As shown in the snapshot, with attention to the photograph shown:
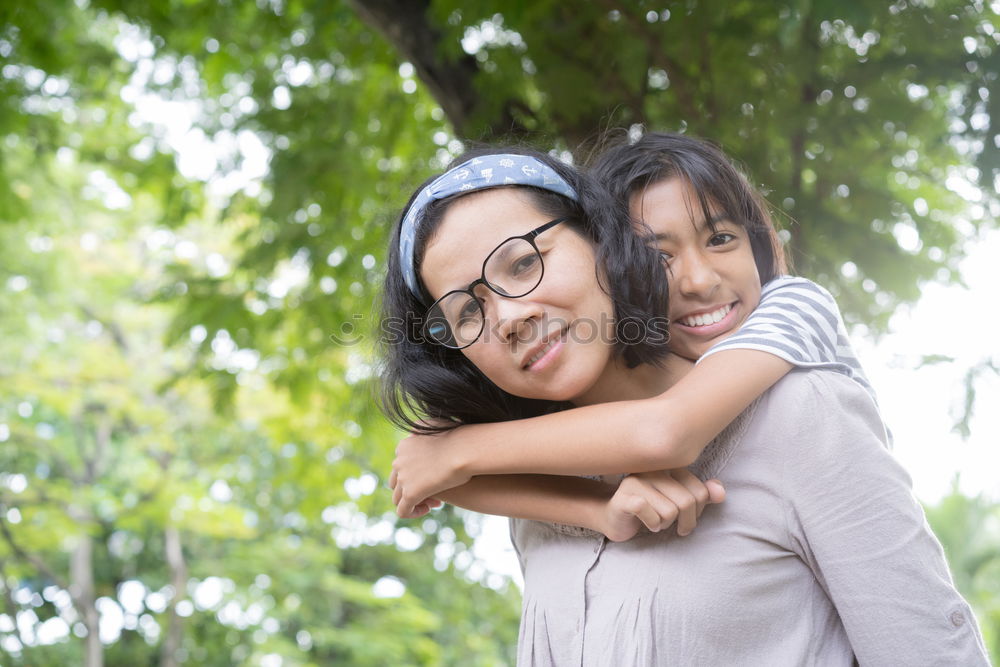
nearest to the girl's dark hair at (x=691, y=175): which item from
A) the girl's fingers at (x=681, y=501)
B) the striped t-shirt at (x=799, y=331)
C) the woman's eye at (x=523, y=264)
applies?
the striped t-shirt at (x=799, y=331)

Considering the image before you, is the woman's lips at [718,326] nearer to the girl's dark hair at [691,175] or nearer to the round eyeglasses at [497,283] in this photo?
the girl's dark hair at [691,175]

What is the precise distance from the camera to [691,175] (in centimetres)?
142

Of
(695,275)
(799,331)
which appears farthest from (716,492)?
(695,275)

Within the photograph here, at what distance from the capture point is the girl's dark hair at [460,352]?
1.33m

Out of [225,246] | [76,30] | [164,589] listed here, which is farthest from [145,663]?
[76,30]

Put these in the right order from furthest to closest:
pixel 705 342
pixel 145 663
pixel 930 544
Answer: pixel 145 663, pixel 705 342, pixel 930 544

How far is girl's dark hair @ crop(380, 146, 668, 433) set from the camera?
4.37ft

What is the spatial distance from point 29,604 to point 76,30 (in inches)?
336

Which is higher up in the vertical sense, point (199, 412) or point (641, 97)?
point (641, 97)

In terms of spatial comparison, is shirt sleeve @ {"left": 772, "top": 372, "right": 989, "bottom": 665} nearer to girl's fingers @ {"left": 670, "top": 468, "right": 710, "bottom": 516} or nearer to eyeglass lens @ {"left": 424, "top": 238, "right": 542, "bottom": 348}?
girl's fingers @ {"left": 670, "top": 468, "right": 710, "bottom": 516}

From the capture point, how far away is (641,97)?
2957mm

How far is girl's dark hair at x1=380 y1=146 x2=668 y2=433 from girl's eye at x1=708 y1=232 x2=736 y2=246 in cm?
11

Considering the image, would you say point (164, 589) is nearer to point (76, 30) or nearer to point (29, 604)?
point (29, 604)

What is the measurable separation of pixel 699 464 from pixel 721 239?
1.20ft
